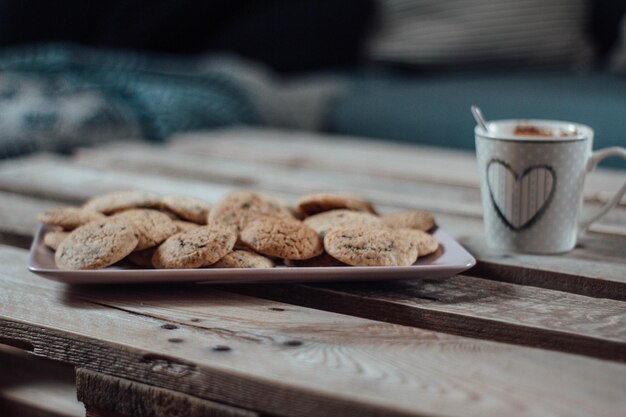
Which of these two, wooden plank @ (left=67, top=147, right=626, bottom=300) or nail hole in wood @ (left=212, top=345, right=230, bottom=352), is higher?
wooden plank @ (left=67, top=147, right=626, bottom=300)

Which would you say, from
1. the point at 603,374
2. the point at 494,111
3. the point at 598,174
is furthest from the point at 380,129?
the point at 603,374

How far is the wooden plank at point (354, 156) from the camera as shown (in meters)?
1.01

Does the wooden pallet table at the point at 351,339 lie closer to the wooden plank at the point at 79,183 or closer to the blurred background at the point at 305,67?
the wooden plank at the point at 79,183

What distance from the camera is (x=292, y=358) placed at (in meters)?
0.45

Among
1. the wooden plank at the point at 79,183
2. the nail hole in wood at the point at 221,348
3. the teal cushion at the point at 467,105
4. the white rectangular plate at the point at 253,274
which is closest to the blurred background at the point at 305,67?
the teal cushion at the point at 467,105

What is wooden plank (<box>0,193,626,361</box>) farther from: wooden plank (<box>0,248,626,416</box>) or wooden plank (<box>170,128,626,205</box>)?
wooden plank (<box>170,128,626,205</box>)

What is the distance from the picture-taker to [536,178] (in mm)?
634

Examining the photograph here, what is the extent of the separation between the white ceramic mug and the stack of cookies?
0.08 metres

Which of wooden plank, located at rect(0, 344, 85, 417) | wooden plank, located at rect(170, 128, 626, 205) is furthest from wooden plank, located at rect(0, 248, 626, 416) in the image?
wooden plank, located at rect(170, 128, 626, 205)

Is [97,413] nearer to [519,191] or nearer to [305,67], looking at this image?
[519,191]

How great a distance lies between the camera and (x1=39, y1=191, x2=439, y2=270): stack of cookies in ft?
1.82

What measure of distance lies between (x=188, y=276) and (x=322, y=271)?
101 millimetres

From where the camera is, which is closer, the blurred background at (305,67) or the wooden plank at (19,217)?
the wooden plank at (19,217)

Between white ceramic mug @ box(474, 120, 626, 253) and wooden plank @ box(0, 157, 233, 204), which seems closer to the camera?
white ceramic mug @ box(474, 120, 626, 253)
